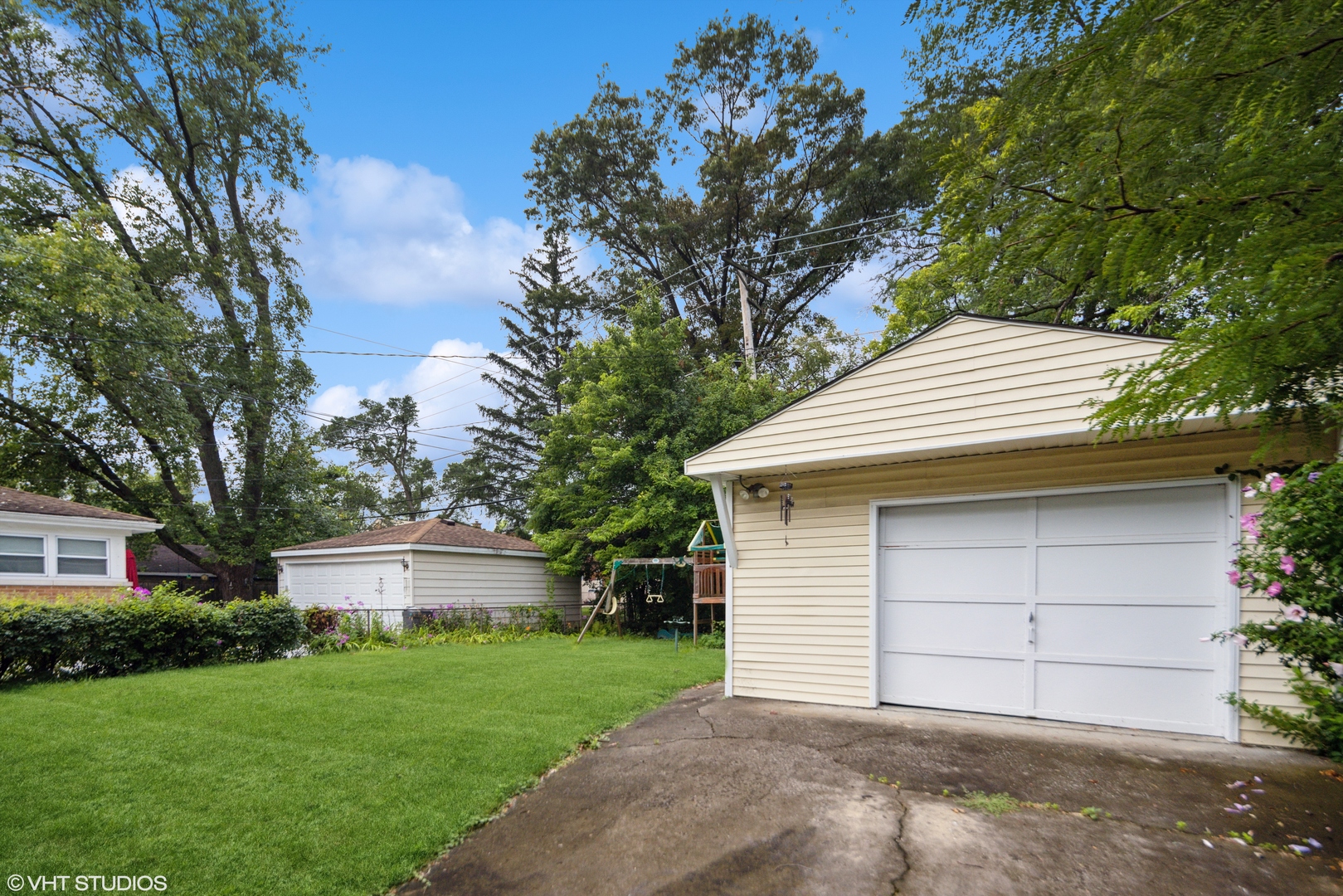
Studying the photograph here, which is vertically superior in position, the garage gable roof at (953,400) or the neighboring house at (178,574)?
the garage gable roof at (953,400)

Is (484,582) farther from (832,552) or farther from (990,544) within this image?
(990,544)

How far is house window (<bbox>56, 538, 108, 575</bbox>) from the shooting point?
14.1 meters

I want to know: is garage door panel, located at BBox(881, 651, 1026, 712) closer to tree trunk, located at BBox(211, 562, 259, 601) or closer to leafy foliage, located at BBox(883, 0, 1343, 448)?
leafy foliage, located at BBox(883, 0, 1343, 448)

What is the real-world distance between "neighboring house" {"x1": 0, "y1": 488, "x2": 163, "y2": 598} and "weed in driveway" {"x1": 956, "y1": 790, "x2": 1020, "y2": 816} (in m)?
16.3

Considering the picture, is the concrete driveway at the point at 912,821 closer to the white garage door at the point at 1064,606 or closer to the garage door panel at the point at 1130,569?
the white garage door at the point at 1064,606

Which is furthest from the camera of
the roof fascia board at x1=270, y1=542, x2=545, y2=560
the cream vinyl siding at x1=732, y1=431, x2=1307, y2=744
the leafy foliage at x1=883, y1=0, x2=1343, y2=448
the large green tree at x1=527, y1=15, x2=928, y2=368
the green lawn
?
the large green tree at x1=527, y1=15, x2=928, y2=368

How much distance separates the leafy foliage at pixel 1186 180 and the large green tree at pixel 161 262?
18952 mm

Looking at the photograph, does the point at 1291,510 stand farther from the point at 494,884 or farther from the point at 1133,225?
the point at 494,884

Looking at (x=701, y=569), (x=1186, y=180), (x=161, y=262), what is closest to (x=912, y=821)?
(x=1186, y=180)

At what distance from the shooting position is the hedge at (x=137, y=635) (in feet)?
26.8

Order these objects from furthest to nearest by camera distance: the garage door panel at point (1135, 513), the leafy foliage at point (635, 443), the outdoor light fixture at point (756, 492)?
1. the leafy foliage at point (635, 443)
2. the outdoor light fixture at point (756, 492)
3. the garage door panel at point (1135, 513)

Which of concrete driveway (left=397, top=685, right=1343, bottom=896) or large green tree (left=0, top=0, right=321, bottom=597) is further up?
large green tree (left=0, top=0, right=321, bottom=597)

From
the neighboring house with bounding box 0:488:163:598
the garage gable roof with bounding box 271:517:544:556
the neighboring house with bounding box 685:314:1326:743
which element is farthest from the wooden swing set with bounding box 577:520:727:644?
the neighboring house with bounding box 0:488:163:598

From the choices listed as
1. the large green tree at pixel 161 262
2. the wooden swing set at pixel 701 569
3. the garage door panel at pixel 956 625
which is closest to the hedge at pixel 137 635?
the wooden swing set at pixel 701 569
